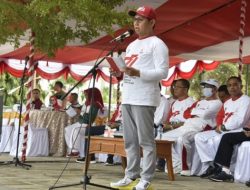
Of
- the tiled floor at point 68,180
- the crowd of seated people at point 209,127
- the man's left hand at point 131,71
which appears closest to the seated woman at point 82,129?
the crowd of seated people at point 209,127

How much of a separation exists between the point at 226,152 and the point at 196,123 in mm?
904

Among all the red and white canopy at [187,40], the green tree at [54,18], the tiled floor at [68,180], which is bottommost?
the tiled floor at [68,180]

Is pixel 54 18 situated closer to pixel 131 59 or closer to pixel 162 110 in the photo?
pixel 162 110

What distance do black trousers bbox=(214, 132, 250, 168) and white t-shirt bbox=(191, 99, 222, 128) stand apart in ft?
2.44

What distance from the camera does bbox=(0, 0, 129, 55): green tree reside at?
20.0ft

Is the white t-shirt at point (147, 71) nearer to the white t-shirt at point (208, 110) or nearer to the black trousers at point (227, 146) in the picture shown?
the black trousers at point (227, 146)

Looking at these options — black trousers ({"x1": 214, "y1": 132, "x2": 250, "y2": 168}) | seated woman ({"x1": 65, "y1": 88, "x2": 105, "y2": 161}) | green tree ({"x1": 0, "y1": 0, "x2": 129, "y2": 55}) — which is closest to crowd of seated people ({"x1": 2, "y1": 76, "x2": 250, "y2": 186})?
black trousers ({"x1": 214, "y1": 132, "x2": 250, "y2": 168})

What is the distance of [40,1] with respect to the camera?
6.02 m

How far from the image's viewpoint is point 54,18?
6.60 m

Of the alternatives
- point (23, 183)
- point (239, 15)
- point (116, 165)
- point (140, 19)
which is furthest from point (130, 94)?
point (239, 15)

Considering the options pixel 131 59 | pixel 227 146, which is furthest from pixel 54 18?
pixel 227 146

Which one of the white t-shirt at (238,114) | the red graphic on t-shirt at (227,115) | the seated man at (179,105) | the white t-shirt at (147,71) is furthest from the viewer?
the seated man at (179,105)

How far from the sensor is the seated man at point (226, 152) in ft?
20.1

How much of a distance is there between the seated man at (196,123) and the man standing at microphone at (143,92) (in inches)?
103
